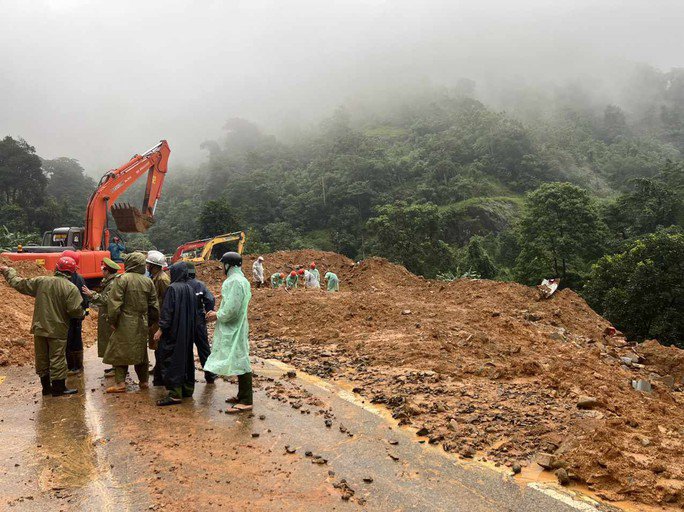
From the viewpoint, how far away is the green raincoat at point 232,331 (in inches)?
191

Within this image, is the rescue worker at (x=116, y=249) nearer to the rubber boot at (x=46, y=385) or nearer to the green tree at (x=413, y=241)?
the rubber boot at (x=46, y=385)

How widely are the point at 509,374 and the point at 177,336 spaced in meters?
4.16

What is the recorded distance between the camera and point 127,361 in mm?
5426

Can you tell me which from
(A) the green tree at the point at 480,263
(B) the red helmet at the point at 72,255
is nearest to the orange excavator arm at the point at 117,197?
(B) the red helmet at the point at 72,255

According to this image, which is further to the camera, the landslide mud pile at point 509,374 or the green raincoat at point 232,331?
the green raincoat at point 232,331

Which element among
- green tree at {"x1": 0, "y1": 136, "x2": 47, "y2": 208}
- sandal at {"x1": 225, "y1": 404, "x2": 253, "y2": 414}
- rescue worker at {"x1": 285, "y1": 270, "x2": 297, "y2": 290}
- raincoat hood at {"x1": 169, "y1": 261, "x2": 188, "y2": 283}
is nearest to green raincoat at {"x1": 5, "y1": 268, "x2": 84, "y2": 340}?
raincoat hood at {"x1": 169, "y1": 261, "x2": 188, "y2": 283}

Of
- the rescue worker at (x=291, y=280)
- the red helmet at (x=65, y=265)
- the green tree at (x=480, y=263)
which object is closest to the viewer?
the red helmet at (x=65, y=265)

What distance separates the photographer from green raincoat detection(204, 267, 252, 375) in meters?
4.84

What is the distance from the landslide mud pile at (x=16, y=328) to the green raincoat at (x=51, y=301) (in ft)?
8.13

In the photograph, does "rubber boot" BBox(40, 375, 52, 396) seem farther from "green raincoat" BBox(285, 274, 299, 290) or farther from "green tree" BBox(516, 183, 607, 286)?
"green tree" BBox(516, 183, 607, 286)

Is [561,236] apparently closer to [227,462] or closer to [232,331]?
[232,331]

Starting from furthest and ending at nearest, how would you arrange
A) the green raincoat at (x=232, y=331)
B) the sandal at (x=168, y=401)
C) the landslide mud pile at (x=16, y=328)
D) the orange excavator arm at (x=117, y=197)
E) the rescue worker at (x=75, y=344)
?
the orange excavator arm at (x=117, y=197) < the landslide mud pile at (x=16, y=328) < the rescue worker at (x=75, y=344) < the sandal at (x=168, y=401) < the green raincoat at (x=232, y=331)

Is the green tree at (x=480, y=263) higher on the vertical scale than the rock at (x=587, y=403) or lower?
lower

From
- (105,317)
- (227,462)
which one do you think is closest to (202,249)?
(105,317)
